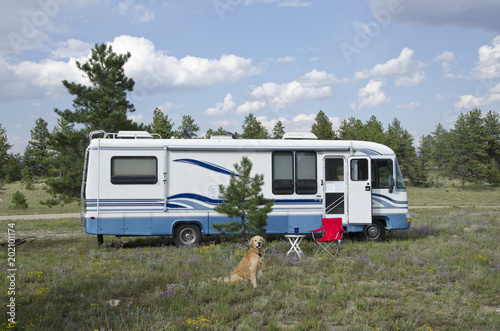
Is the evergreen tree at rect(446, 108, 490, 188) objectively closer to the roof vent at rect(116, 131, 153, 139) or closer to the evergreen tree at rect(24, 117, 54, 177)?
the roof vent at rect(116, 131, 153, 139)

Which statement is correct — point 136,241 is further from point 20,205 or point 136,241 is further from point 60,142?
point 20,205

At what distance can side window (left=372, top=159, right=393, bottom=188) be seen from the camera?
35.6ft

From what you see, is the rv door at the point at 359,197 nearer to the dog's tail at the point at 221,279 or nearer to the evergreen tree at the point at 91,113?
the dog's tail at the point at 221,279

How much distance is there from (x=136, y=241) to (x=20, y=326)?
6.85 m

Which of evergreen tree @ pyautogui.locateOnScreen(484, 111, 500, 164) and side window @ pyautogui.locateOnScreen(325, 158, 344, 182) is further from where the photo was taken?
evergreen tree @ pyautogui.locateOnScreen(484, 111, 500, 164)

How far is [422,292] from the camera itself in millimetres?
6855

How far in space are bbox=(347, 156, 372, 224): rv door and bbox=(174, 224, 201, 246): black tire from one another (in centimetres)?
412

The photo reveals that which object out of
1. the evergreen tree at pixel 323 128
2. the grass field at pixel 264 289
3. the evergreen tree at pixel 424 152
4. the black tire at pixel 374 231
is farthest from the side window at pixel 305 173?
the evergreen tree at pixel 424 152

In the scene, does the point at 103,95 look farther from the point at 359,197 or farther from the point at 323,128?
the point at 323,128

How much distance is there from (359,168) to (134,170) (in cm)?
609

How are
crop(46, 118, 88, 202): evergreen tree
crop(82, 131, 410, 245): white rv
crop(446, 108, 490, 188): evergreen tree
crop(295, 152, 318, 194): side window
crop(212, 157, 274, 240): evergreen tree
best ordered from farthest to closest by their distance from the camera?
crop(446, 108, 490, 188): evergreen tree
crop(46, 118, 88, 202): evergreen tree
crop(295, 152, 318, 194): side window
crop(82, 131, 410, 245): white rv
crop(212, 157, 274, 240): evergreen tree

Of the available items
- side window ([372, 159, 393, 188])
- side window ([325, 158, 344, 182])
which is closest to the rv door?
side window ([325, 158, 344, 182])

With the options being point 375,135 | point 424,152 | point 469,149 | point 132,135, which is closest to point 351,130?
point 375,135

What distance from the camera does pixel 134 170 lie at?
405 inches
